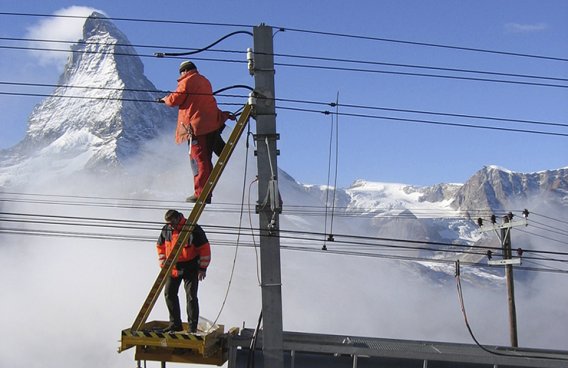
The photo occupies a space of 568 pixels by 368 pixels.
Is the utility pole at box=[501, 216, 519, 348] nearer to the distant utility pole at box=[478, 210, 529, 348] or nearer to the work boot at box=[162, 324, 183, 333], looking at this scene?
the distant utility pole at box=[478, 210, 529, 348]

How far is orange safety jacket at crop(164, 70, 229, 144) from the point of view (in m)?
12.0

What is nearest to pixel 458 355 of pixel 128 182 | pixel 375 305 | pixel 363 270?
pixel 375 305

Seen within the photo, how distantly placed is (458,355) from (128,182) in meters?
191

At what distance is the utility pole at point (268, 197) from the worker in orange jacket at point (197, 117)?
33.0 inches

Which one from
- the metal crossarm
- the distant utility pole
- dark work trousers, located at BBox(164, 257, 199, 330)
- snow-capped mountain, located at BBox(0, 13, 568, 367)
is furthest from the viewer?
snow-capped mountain, located at BBox(0, 13, 568, 367)

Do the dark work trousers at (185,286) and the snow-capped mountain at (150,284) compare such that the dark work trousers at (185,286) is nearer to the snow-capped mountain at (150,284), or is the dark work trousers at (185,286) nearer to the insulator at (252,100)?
the insulator at (252,100)

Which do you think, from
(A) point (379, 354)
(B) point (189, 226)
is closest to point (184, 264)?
(B) point (189, 226)

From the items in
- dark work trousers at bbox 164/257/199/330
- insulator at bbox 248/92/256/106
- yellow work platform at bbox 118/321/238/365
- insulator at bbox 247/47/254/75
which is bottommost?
yellow work platform at bbox 118/321/238/365

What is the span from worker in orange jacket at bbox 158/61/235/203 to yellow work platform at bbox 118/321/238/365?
226 cm

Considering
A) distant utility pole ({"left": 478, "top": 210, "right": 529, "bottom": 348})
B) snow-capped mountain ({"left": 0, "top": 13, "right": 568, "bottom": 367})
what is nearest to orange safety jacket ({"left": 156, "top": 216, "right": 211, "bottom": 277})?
distant utility pole ({"left": 478, "top": 210, "right": 529, "bottom": 348})

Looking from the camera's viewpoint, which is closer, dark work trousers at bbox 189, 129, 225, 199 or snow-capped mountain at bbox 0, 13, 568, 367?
dark work trousers at bbox 189, 129, 225, 199

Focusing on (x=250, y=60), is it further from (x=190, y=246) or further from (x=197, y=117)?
(x=190, y=246)

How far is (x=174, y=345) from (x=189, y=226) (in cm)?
171

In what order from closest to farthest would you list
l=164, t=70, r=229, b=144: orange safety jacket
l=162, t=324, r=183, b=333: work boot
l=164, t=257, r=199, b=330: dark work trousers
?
l=162, t=324, r=183, b=333: work boot
l=164, t=257, r=199, b=330: dark work trousers
l=164, t=70, r=229, b=144: orange safety jacket
